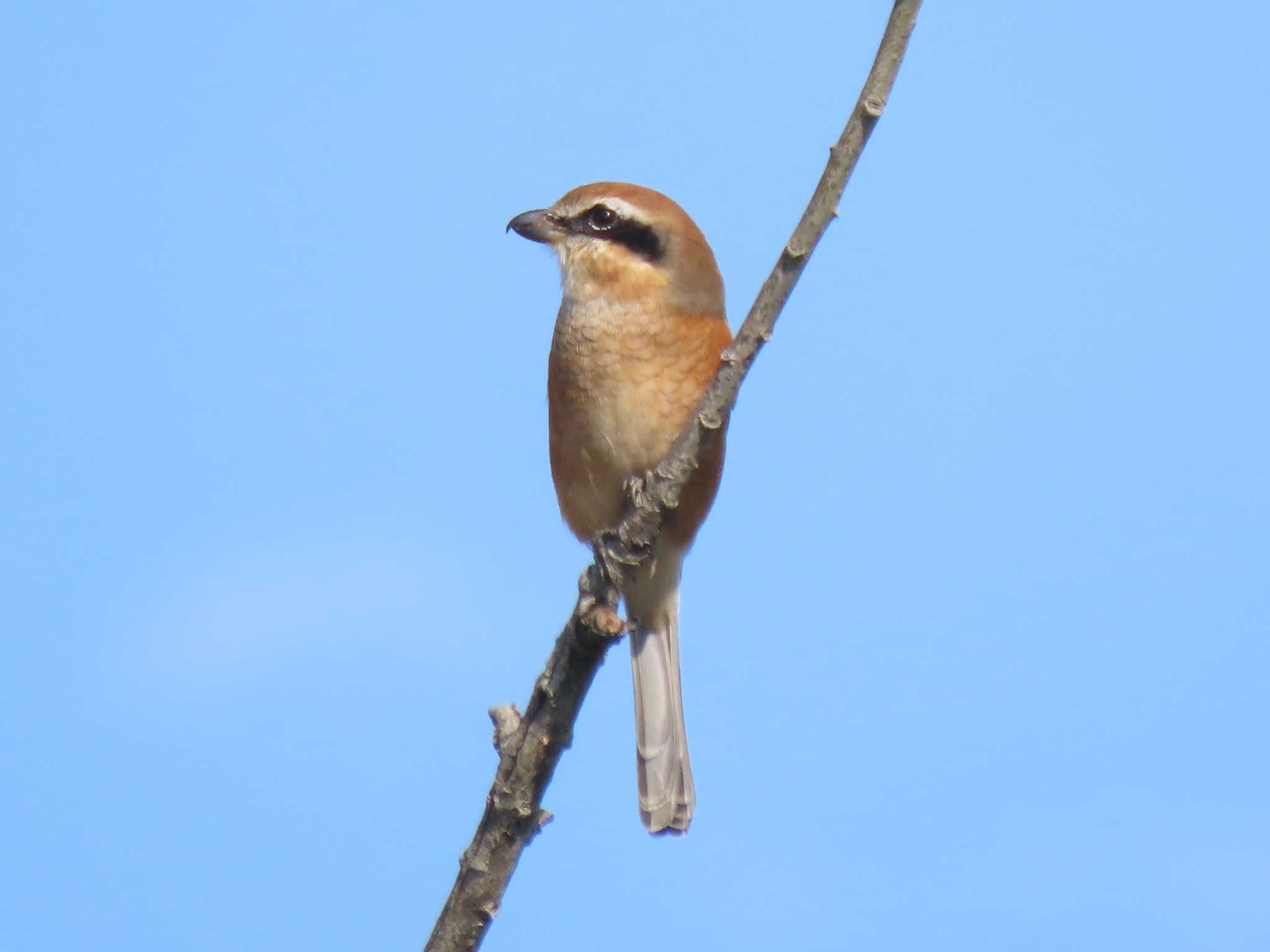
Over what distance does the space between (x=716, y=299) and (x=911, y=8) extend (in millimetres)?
1854

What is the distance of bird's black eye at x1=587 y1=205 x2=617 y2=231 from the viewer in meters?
4.85

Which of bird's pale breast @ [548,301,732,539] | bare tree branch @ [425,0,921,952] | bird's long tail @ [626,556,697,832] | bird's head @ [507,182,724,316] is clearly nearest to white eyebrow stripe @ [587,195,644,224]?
bird's head @ [507,182,724,316]

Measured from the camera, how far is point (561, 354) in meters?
4.62

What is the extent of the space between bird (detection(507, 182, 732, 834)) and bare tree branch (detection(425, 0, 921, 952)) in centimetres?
49

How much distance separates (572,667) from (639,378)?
112cm

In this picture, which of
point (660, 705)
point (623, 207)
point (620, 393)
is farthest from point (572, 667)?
point (623, 207)

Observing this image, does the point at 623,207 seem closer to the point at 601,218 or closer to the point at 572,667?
the point at 601,218

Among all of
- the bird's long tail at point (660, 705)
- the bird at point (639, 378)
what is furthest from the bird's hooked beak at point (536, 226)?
the bird's long tail at point (660, 705)

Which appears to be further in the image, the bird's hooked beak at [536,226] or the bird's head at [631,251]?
the bird's hooked beak at [536,226]

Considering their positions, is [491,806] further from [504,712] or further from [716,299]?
[716,299]

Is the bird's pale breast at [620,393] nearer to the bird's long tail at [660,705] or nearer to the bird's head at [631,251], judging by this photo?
the bird's head at [631,251]

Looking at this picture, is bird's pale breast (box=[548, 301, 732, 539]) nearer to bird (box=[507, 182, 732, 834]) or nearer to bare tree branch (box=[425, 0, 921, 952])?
bird (box=[507, 182, 732, 834])

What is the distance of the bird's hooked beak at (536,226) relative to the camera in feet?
16.4

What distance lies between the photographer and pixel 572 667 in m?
3.63
